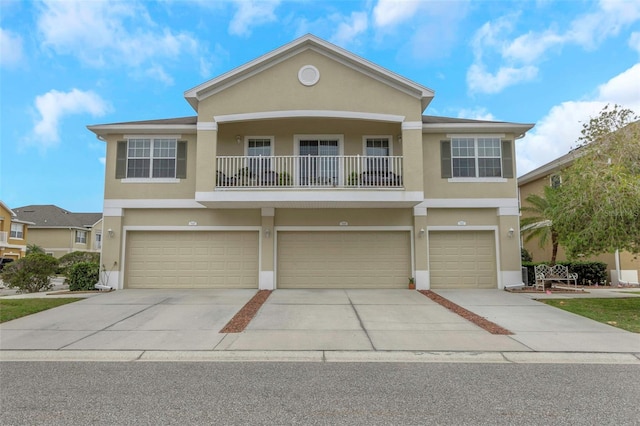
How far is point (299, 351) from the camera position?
22.5 feet

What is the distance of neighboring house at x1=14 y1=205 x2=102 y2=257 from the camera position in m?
41.2

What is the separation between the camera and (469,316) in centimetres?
981

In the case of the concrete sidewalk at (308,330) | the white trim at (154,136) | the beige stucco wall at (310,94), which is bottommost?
the concrete sidewalk at (308,330)

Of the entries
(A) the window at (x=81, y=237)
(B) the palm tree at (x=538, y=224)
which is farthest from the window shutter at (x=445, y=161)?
(A) the window at (x=81, y=237)

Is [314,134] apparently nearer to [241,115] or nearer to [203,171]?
[241,115]

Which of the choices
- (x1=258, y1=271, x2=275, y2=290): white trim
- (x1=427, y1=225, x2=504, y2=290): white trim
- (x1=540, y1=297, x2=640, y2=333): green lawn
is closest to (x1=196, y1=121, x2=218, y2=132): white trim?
(x1=258, y1=271, x2=275, y2=290): white trim

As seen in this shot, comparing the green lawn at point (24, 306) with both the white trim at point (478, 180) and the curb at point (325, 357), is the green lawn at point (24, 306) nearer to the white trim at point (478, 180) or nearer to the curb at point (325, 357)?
the curb at point (325, 357)

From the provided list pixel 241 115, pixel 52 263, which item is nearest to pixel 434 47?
pixel 241 115

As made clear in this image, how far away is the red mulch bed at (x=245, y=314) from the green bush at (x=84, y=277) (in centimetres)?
662

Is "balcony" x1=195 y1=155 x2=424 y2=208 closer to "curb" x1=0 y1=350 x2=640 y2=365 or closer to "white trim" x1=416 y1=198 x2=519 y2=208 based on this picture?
"white trim" x1=416 y1=198 x2=519 y2=208

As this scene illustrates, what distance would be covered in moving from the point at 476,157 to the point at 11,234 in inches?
1715

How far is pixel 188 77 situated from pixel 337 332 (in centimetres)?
1720

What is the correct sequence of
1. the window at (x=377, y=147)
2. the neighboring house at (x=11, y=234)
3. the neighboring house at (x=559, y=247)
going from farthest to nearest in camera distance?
1. the neighboring house at (x=11, y=234)
2. the neighboring house at (x=559, y=247)
3. the window at (x=377, y=147)

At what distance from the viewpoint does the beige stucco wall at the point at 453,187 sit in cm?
1463
